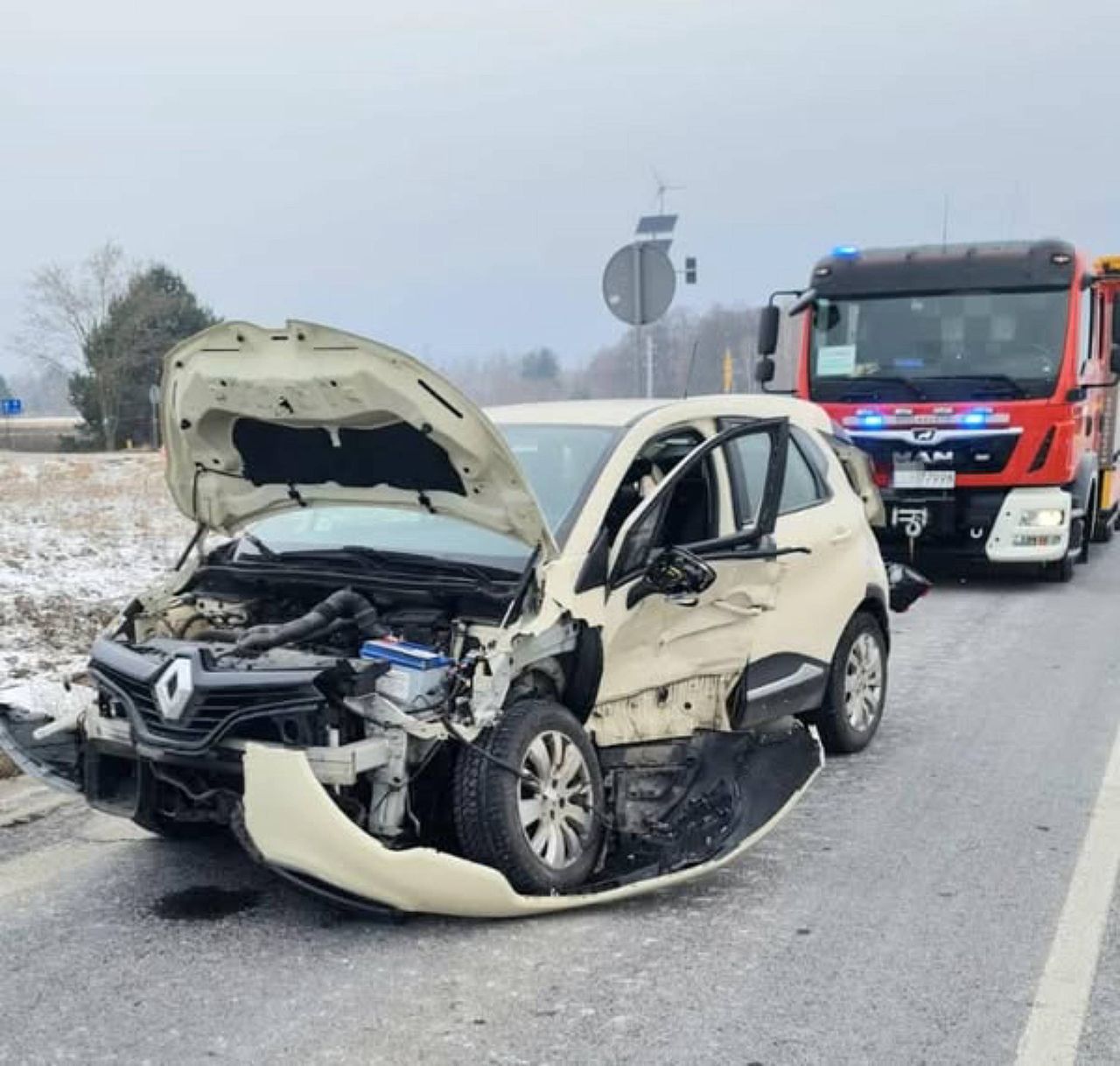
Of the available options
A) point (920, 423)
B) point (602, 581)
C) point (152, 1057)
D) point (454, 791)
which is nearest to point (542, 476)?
point (602, 581)

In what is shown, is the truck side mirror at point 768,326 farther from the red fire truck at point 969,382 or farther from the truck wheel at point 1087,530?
the truck wheel at point 1087,530

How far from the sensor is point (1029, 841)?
4832 mm

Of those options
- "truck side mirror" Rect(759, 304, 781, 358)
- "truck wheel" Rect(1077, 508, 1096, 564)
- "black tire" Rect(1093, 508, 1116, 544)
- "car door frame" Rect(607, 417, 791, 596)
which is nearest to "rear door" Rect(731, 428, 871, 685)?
"car door frame" Rect(607, 417, 791, 596)

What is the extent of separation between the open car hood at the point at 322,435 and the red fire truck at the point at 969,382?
7400mm

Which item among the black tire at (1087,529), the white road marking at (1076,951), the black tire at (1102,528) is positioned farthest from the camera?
the black tire at (1102,528)

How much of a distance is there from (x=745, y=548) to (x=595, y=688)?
0.81m

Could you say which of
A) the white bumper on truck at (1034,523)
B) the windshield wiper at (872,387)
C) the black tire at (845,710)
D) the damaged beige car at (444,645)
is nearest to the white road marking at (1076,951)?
the damaged beige car at (444,645)

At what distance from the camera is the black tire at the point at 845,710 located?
5891 millimetres

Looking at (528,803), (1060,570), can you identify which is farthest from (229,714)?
(1060,570)

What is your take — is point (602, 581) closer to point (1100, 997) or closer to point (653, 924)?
point (653, 924)

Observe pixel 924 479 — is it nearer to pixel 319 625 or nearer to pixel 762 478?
pixel 762 478

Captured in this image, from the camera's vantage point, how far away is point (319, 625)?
4.28m

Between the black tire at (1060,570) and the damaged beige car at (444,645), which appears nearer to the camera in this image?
the damaged beige car at (444,645)

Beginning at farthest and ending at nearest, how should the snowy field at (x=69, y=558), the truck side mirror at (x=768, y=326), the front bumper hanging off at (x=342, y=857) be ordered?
the truck side mirror at (x=768, y=326)
the snowy field at (x=69, y=558)
the front bumper hanging off at (x=342, y=857)
